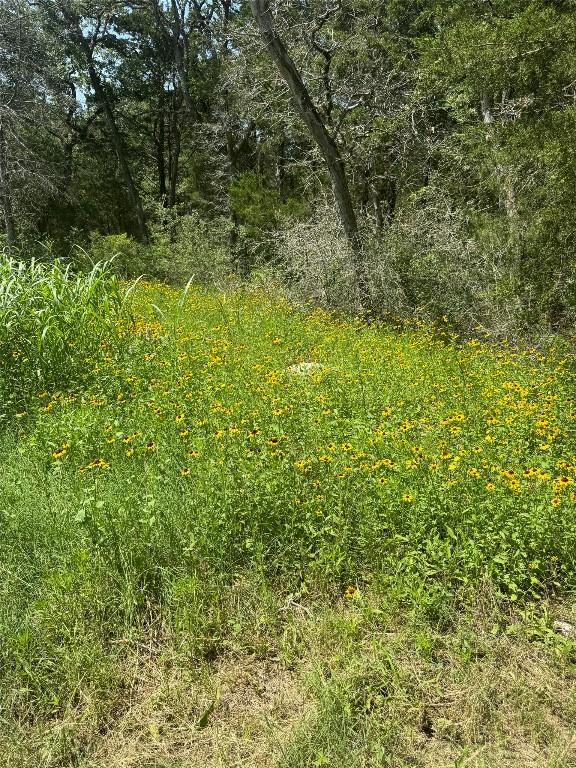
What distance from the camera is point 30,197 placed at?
1373cm

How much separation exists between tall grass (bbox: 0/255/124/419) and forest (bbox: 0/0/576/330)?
14.1ft

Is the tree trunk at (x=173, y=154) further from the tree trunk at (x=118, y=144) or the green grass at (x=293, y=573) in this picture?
the green grass at (x=293, y=573)

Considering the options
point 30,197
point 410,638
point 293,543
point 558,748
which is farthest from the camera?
point 30,197

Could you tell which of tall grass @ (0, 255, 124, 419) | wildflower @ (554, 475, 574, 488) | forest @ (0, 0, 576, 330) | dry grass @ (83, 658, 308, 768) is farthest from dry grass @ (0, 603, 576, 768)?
forest @ (0, 0, 576, 330)

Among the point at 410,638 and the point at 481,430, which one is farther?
the point at 481,430

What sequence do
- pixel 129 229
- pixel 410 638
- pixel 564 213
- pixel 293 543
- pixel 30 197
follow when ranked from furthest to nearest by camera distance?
pixel 129 229 < pixel 30 197 < pixel 564 213 < pixel 293 543 < pixel 410 638

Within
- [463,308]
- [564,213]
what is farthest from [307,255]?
[564,213]

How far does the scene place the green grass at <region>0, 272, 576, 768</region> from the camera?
6.72ft

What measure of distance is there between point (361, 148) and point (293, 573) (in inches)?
395

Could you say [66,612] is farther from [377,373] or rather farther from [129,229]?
[129,229]

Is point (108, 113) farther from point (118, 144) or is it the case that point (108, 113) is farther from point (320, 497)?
point (320, 497)

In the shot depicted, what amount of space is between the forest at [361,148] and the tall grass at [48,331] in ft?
14.1

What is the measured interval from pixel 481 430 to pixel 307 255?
667 cm

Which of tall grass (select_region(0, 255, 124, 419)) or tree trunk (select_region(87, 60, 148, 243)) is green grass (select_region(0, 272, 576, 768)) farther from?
tree trunk (select_region(87, 60, 148, 243))
